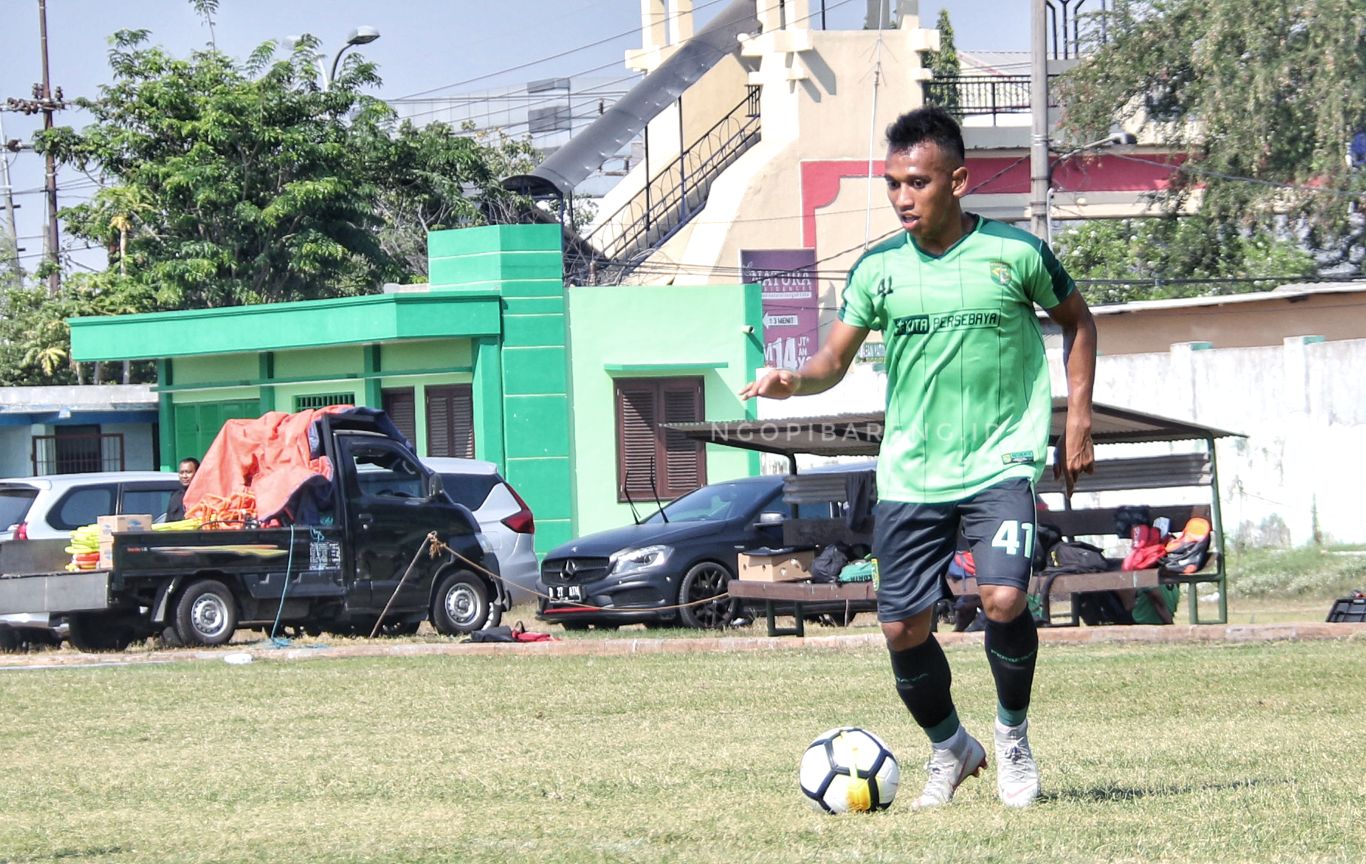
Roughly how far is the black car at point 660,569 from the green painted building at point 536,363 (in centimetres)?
879

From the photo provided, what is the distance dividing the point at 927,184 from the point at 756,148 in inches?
1476

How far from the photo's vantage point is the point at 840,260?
4209 centimetres

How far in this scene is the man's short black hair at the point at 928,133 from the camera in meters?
5.98

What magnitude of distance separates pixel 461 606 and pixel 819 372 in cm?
1339

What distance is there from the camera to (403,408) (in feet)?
97.0

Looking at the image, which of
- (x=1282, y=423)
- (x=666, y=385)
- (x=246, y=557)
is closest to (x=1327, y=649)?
(x=246, y=557)

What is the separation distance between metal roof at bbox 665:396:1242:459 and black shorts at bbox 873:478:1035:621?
9247mm

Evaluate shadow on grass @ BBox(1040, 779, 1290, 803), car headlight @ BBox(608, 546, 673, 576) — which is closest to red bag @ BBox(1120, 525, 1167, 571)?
car headlight @ BBox(608, 546, 673, 576)

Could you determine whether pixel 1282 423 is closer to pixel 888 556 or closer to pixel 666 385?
pixel 666 385

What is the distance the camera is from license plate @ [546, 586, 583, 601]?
18.9m

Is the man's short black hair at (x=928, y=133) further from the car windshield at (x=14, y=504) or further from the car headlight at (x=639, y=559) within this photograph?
the car windshield at (x=14, y=504)

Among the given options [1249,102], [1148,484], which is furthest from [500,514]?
[1249,102]

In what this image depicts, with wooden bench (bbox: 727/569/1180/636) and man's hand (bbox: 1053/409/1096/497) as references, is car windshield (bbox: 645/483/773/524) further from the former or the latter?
man's hand (bbox: 1053/409/1096/497)

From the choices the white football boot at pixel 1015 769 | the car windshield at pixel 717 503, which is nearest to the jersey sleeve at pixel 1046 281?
the white football boot at pixel 1015 769
